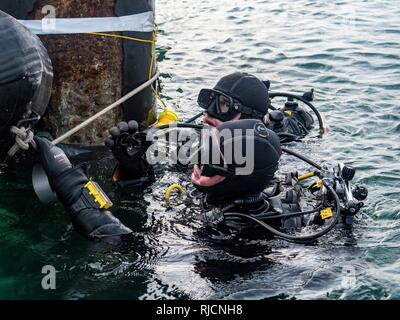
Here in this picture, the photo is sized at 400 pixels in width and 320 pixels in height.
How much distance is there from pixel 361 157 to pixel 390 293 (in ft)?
8.56

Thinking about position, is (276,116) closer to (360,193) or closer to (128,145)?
(360,193)

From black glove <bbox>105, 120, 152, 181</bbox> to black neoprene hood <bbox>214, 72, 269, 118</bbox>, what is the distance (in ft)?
3.03

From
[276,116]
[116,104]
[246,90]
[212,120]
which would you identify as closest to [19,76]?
[116,104]

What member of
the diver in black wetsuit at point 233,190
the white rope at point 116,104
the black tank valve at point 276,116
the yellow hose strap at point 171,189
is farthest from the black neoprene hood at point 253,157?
the black tank valve at point 276,116

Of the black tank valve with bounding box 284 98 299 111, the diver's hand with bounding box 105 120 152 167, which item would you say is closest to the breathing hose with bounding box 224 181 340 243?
the diver's hand with bounding box 105 120 152 167

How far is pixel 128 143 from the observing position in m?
5.25

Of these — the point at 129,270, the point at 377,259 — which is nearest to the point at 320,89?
the point at 377,259

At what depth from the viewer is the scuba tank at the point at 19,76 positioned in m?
4.22

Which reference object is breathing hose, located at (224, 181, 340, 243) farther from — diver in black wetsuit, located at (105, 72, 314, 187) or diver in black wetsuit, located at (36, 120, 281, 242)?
diver in black wetsuit, located at (105, 72, 314, 187)

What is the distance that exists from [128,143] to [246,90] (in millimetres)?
1194

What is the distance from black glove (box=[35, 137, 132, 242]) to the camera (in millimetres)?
4469

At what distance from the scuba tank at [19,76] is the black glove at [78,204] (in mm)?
380

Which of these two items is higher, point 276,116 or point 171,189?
point 276,116

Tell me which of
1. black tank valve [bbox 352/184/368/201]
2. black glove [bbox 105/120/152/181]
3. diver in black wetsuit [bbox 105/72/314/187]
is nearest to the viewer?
black tank valve [bbox 352/184/368/201]
